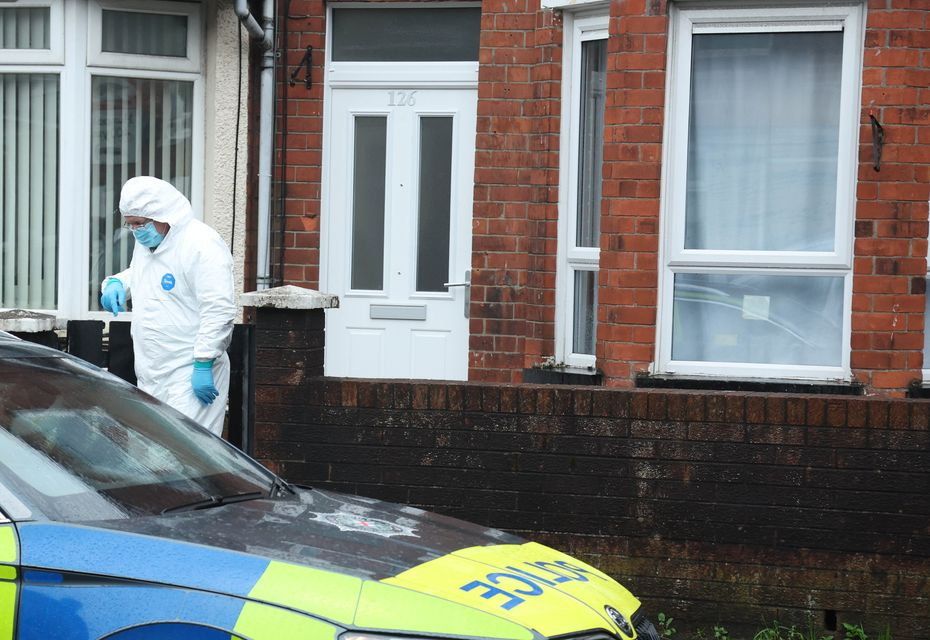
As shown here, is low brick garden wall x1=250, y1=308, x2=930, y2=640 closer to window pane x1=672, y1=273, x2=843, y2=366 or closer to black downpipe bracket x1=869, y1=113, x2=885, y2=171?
window pane x1=672, y1=273, x2=843, y2=366

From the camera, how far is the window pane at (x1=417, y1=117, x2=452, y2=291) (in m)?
8.74

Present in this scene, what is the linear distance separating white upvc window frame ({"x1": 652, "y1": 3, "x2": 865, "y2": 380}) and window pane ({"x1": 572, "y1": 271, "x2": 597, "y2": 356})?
69 centimetres

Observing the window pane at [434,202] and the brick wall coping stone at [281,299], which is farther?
the window pane at [434,202]

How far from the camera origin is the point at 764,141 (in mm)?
7234

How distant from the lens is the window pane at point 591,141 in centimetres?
786

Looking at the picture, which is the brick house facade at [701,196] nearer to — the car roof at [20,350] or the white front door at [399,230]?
the white front door at [399,230]

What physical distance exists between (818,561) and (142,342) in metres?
3.40

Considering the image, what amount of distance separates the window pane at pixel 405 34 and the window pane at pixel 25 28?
1.94 metres

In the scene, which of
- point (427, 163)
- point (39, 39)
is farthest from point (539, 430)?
point (39, 39)

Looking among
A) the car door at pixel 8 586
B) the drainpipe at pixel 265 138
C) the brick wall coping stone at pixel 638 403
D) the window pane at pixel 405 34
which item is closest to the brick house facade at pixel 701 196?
the window pane at pixel 405 34

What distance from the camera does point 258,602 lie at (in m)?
3.03

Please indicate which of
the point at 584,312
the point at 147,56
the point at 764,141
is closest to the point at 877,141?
the point at 764,141

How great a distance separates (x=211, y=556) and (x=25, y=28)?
21.3 feet

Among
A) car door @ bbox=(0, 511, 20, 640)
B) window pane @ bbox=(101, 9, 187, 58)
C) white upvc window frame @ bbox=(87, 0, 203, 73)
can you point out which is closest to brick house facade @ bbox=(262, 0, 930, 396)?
white upvc window frame @ bbox=(87, 0, 203, 73)
